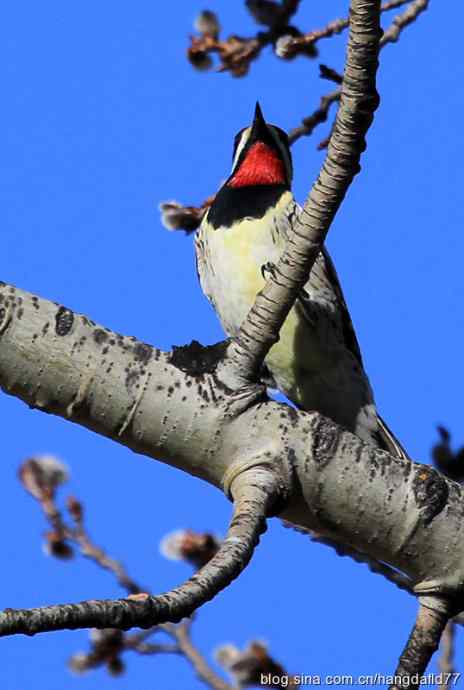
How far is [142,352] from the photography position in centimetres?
303

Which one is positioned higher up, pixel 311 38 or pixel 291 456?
pixel 311 38

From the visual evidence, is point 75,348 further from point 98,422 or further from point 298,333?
point 298,333

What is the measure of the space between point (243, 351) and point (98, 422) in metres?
0.41

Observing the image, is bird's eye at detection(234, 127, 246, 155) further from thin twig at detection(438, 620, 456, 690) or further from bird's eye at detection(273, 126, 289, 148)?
thin twig at detection(438, 620, 456, 690)

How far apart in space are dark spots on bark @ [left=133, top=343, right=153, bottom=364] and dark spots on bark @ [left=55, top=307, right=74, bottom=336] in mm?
183

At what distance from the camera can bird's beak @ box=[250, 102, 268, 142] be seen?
19.5 ft

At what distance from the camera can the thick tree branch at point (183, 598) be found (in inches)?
82.4

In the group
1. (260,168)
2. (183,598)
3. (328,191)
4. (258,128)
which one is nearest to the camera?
(183,598)

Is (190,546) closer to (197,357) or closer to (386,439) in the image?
(386,439)

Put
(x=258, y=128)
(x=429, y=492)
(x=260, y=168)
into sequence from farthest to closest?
(x=258, y=128) → (x=260, y=168) → (x=429, y=492)

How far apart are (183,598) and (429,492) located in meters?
0.89

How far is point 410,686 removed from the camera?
9.22ft

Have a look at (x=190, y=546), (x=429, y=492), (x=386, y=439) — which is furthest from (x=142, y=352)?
(x=386, y=439)

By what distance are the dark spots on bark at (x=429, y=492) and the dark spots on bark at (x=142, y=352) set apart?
28.7 inches
